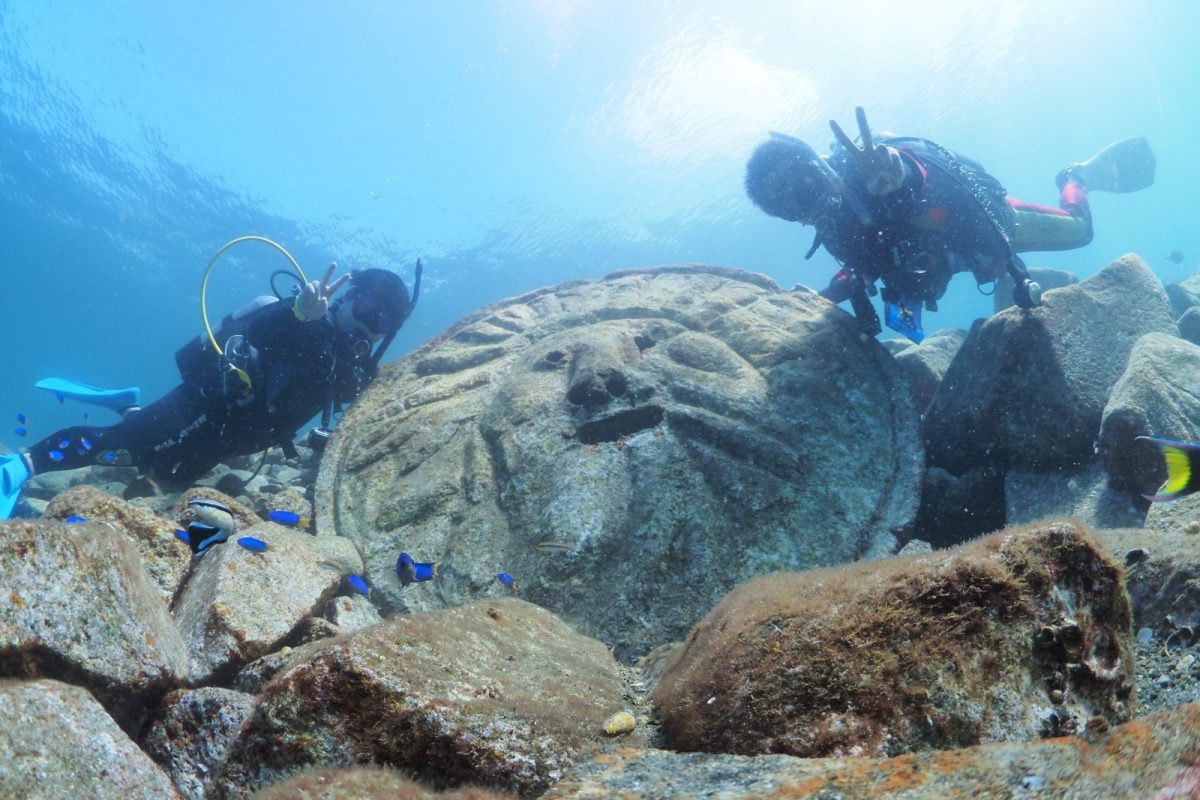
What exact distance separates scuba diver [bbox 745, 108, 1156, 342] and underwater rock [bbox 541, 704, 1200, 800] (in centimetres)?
582

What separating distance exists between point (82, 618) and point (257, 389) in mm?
5509

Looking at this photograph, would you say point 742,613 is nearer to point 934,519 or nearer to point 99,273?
point 934,519

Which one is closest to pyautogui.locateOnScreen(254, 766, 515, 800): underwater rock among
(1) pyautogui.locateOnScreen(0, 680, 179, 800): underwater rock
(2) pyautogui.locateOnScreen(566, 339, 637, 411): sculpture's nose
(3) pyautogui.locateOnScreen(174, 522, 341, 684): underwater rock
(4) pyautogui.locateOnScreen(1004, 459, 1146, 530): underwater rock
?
(1) pyautogui.locateOnScreen(0, 680, 179, 800): underwater rock

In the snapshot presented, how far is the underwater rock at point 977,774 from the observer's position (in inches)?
42.5

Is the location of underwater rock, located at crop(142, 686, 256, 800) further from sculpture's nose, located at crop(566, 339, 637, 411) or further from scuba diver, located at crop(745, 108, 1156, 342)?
scuba diver, located at crop(745, 108, 1156, 342)

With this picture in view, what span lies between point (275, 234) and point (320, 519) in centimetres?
5288

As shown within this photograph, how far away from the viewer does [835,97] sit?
40.1 metres

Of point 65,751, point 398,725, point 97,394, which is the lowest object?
point 398,725

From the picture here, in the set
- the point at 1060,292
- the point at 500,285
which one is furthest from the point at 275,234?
the point at 1060,292

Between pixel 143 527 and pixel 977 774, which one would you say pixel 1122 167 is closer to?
pixel 977 774

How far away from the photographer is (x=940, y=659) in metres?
1.73

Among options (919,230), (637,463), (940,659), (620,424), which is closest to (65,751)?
(940,659)

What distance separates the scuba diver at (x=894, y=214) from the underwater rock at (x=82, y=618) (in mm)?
6701

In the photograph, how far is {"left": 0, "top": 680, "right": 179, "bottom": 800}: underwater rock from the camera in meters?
1.93
